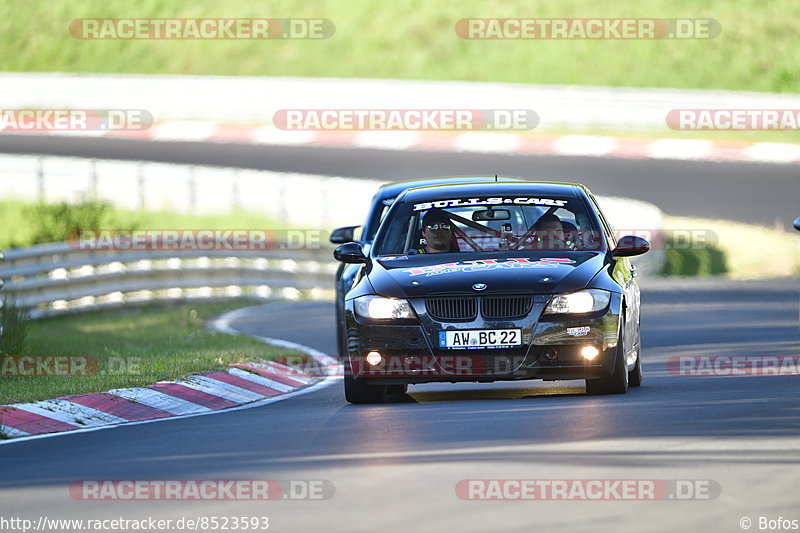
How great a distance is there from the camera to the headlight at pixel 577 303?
1107 centimetres

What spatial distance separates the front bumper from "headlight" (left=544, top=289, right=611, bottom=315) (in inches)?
1.7

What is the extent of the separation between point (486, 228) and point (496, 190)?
30 cm

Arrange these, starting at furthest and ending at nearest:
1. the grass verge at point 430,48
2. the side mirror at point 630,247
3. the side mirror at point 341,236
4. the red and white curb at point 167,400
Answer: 1. the grass verge at point 430,48
2. the side mirror at point 341,236
3. the side mirror at point 630,247
4. the red and white curb at point 167,400

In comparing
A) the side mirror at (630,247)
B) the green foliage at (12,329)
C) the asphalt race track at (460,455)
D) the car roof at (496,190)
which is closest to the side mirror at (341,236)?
the asphalt race track at (460,455)

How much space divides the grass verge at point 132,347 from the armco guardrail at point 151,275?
27 centimetres

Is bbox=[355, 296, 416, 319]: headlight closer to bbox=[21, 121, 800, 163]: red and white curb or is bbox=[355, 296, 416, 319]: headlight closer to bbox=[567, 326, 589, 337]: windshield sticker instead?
bbox=[567, 326, 589, 337]: windshield sticker

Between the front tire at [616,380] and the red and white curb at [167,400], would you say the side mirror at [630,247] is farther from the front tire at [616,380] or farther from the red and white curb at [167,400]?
the red and white curb at [167,400]

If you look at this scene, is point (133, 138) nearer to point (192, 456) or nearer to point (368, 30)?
point (368, 30)

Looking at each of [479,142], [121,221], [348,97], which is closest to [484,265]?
[121,221]

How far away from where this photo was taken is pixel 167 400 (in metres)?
12.1

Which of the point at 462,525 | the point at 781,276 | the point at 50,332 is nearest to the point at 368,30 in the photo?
the point at 781,276

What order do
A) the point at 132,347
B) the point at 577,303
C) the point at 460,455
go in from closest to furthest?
the point at 460,455 → the point at 577,303 → the point at 132,347

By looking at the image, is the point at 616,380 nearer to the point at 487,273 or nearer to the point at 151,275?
the point at 487,273

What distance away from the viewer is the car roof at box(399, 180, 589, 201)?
41.5 feet
